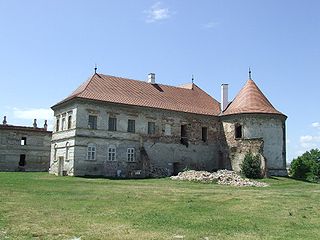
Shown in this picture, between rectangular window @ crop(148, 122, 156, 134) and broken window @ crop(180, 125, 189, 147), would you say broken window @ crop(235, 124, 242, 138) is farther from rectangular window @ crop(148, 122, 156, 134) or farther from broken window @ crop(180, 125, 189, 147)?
rectangular window @ crop(148, 122, 156, 134)

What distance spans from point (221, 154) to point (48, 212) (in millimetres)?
31907

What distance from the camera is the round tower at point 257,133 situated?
4084 centimetres

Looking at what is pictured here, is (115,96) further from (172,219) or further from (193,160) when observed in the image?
(172,219)

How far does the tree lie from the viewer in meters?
54.0

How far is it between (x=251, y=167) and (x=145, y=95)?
12.6 meters

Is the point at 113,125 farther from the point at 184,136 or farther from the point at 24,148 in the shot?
the point at 24,148

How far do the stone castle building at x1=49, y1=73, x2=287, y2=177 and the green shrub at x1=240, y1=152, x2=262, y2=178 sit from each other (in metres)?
0.71

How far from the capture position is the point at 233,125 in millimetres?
42500

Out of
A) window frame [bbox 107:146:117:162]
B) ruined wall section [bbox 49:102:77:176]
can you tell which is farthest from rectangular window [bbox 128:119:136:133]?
ruined wall section [bbox 49:102:77:176]

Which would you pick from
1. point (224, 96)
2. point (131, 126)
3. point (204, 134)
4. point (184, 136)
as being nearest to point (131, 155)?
point (131, 126)

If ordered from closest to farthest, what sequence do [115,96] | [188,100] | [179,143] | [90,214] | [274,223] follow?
[274,223], [90,214], [115,96], [179,143], [188,100]

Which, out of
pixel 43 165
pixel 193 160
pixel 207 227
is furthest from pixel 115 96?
pixel 207 227

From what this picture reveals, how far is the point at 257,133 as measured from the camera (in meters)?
40.8

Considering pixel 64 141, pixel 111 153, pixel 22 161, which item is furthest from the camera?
pixel 22 161
